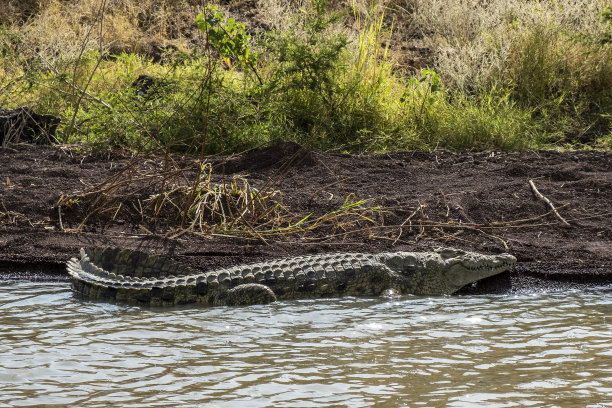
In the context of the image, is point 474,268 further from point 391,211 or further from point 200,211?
point 200,211

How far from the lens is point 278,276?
5.40m

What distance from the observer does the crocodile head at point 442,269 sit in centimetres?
557

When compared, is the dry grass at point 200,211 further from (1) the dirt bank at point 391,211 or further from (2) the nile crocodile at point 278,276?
(2) the nile crocodile at point 278,276

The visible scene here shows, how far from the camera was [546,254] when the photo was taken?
19.4 ft

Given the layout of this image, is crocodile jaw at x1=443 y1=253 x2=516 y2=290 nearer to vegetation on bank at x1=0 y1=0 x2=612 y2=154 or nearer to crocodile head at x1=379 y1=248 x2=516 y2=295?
crocodile head at x1=379 y1=248 x2=516 y2=295

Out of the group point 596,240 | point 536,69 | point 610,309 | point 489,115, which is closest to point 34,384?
point 610,309

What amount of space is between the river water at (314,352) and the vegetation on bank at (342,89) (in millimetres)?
3379

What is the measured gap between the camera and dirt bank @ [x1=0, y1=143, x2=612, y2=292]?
5.94 meters

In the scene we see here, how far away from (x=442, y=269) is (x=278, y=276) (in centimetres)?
115

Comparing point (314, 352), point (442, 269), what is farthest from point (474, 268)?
point (314, 352)

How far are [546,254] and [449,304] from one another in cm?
109

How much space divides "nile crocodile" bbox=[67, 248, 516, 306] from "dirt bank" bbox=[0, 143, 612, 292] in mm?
278

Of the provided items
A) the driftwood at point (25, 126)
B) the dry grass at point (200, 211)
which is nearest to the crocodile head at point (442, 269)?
the dry grass at point (200, 211)

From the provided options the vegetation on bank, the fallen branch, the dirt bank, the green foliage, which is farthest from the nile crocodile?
the green foliage
